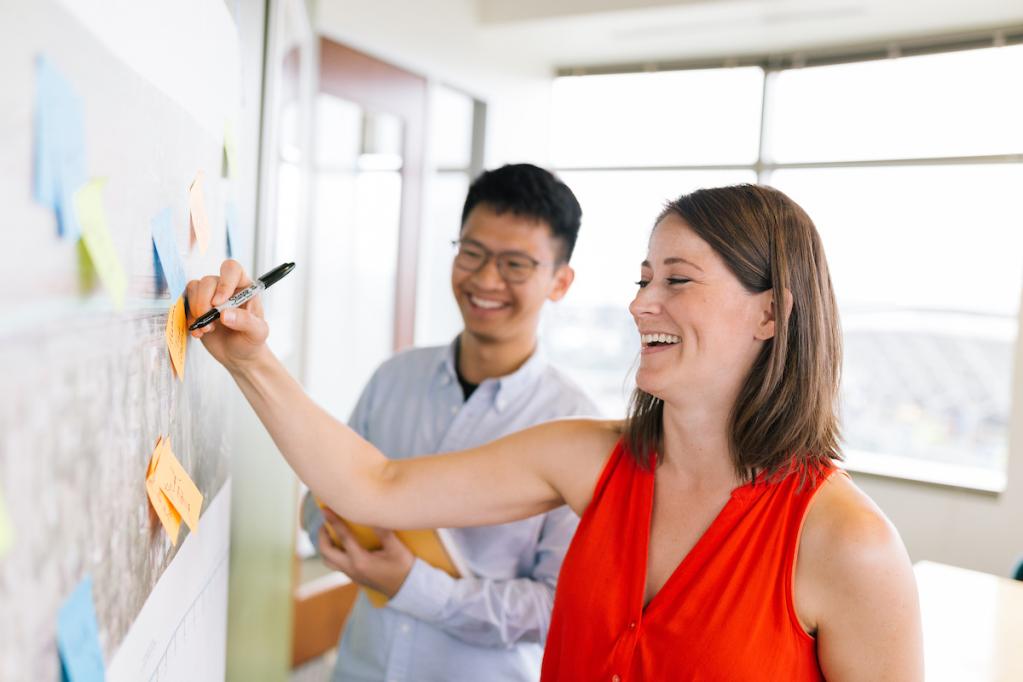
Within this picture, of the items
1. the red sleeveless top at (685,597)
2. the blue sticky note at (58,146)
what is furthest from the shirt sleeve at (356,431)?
the blue sticky note at (58,146)

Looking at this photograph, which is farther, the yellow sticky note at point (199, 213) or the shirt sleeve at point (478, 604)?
the shirt sleeve at point (478, 604)

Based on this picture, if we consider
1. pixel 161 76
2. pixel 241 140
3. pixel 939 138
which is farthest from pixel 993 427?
pixel 161 76

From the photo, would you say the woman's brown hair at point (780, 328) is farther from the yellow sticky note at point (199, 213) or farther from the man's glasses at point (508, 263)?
the yellow sticky note at point (199, 213)

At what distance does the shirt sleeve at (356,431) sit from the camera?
1619 mm

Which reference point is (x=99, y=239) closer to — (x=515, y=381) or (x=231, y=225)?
(x=231, y=225)

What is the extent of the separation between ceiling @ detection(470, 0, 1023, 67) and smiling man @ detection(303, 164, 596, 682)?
8.35 ft

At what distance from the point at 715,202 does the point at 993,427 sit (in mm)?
3368

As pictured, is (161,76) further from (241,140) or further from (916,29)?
(916,29)

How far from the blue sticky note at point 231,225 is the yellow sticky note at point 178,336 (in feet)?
1.06

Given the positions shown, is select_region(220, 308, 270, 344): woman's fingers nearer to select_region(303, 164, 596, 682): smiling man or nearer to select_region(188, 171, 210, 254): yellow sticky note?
select_region(188, 171, 210, 254): yellow sticky note

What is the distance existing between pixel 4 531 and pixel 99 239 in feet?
0.63

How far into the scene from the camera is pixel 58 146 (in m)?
0.44

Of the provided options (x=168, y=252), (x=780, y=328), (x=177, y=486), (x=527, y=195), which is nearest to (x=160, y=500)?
(x=177, y=486)

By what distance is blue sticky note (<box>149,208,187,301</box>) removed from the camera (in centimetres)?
67
